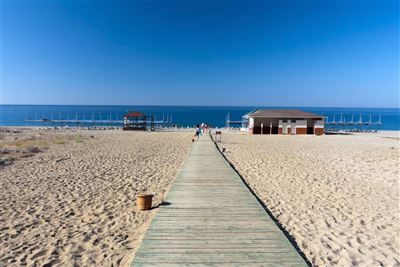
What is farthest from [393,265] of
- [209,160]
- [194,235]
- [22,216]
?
[209,160]

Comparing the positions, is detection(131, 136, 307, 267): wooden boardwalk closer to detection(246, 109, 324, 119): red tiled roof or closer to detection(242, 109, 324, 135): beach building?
detection(242, 109, 324, 135): beach building

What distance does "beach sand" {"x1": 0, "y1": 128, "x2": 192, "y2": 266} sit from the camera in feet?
16.9

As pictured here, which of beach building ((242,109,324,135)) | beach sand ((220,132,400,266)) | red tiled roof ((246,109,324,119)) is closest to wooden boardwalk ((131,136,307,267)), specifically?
beach sand ((220,132,400,266))

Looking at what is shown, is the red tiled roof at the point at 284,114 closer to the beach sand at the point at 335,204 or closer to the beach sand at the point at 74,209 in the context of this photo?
the beach sand at the point at 335,204

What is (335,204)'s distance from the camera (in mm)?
8328

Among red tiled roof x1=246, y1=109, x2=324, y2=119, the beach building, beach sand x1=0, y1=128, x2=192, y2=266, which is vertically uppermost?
red tiled roof x1=246, y1=109, x2=324, y2=119

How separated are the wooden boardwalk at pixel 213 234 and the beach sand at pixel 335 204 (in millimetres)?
838

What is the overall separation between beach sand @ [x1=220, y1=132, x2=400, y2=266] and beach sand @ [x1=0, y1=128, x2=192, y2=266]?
3.38 metres

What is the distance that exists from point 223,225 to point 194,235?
2.40 feet

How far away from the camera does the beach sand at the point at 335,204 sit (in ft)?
17.8

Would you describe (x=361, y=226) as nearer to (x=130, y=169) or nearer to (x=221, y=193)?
(x=221, y=193)

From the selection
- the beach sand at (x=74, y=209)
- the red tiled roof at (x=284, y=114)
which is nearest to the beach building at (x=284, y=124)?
the red tiled roof at (x=284, y=114)

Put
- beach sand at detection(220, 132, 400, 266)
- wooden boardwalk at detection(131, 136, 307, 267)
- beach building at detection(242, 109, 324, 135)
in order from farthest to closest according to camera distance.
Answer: beach building at detection(242, 109, 324, 135)
beach sand at detection(220, 132, 400, 266)
wooden boardwalk at detection(131, 136, 307, 267)

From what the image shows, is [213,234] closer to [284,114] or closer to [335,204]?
[335,204]
